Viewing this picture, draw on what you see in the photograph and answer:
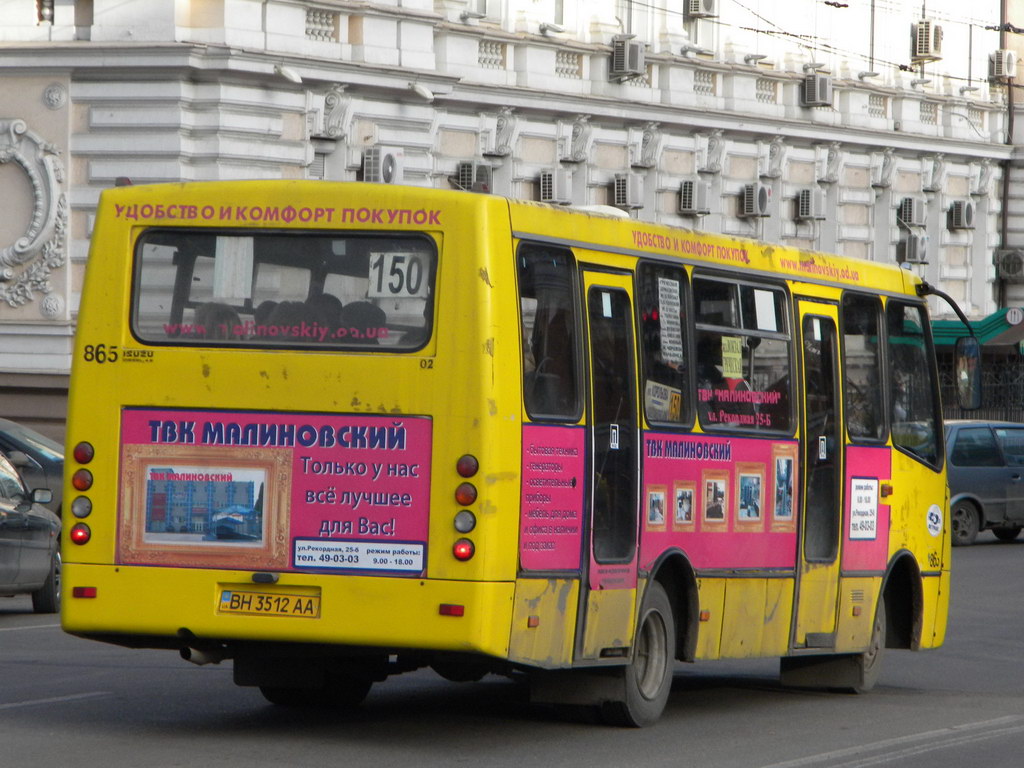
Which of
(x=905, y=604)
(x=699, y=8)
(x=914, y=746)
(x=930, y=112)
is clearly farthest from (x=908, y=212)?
(x=914, y=746)

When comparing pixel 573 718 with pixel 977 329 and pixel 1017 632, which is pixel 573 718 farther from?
pixel 977 329

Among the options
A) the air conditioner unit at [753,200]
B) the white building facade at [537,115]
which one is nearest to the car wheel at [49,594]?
the white building facade at [537,115]

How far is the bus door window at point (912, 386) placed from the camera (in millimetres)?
13281

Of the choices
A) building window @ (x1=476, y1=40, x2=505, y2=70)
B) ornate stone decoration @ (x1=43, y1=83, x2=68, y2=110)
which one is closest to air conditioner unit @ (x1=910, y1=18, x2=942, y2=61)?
building window @ (x1=476, y1=40, x2=505, y2=70)

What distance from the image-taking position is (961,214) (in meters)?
43.1

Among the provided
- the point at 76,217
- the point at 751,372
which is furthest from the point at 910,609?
the point at 76,217

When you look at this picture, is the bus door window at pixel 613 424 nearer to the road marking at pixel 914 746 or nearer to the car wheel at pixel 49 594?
the road marking at pixel 914 746

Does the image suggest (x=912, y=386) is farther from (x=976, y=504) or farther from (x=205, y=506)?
(x=976, y=504)

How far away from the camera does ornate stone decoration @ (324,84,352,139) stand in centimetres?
2908

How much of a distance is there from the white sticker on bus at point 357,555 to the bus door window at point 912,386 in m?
4.77

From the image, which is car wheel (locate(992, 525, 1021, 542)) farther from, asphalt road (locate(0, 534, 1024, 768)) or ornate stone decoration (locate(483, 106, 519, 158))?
asphalt road (locate(0, 534, 1024, 768))

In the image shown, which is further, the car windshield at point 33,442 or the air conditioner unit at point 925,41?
the air conditioner unit at point 925,41

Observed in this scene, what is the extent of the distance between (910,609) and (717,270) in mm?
3185

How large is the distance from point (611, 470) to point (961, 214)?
34.3 m
